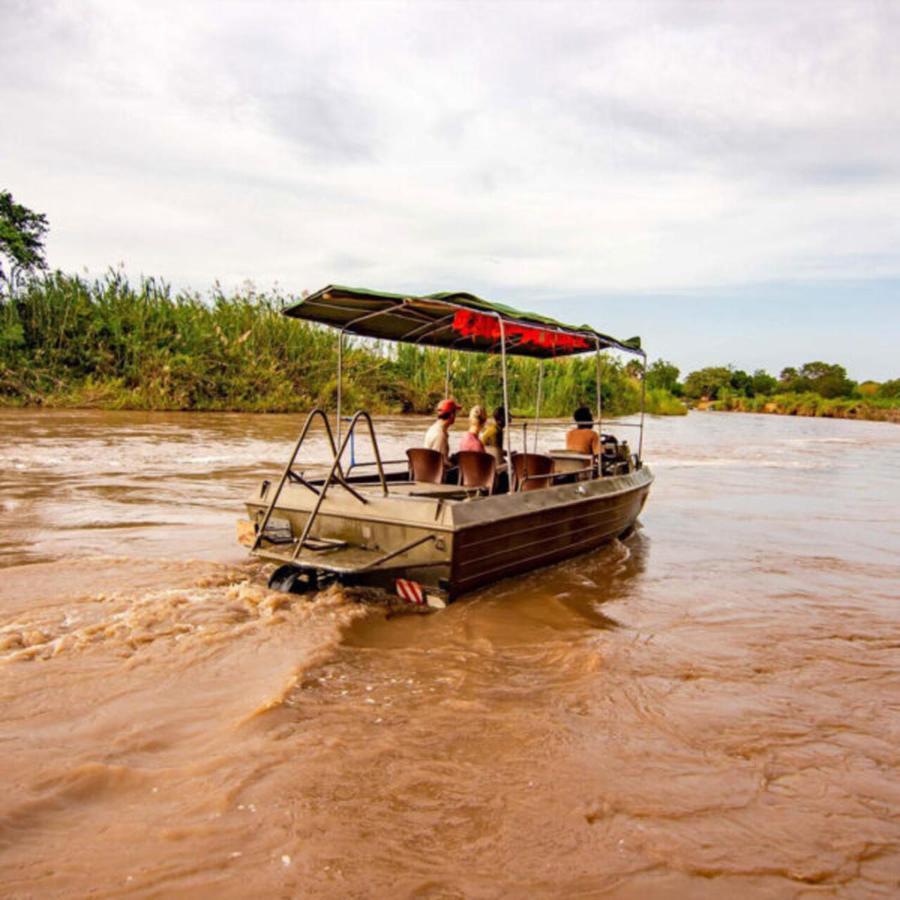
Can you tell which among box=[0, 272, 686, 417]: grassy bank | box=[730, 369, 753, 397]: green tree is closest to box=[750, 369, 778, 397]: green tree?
box=[730, 369, 753, 397]: green tree

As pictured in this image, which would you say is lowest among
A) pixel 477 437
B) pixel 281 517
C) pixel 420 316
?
pixel 281 517

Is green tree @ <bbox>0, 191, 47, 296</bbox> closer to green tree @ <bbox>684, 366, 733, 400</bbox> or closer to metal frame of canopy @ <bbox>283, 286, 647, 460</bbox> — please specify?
metal frame of canopy @ <bbox>283, 286, 647, 460</bbox>

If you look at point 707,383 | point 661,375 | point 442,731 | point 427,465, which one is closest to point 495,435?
point 427,465

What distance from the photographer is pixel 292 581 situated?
5.57m

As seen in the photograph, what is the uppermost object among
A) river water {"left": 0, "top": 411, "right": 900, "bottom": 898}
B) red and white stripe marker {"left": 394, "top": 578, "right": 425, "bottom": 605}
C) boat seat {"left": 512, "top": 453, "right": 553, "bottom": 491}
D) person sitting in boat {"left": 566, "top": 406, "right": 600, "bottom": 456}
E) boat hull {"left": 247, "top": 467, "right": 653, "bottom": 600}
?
person sitting in boat {"left": 566, "top": 406, "right": 600, "bottom": 456}

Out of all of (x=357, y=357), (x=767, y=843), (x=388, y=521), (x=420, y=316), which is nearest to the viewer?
(x=767, y=843)

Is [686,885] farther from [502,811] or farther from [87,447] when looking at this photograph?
[87,447]

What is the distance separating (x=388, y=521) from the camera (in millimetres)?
5629

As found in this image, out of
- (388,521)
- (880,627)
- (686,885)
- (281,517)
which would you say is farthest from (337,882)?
(880,627)

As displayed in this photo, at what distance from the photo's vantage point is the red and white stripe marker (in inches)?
219

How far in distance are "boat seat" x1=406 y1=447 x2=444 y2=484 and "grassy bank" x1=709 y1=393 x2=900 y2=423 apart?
5715 centimetres

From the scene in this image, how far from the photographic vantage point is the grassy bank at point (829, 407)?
57562 mm

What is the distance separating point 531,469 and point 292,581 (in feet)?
9.12

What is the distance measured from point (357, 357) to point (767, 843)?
26.3 m
